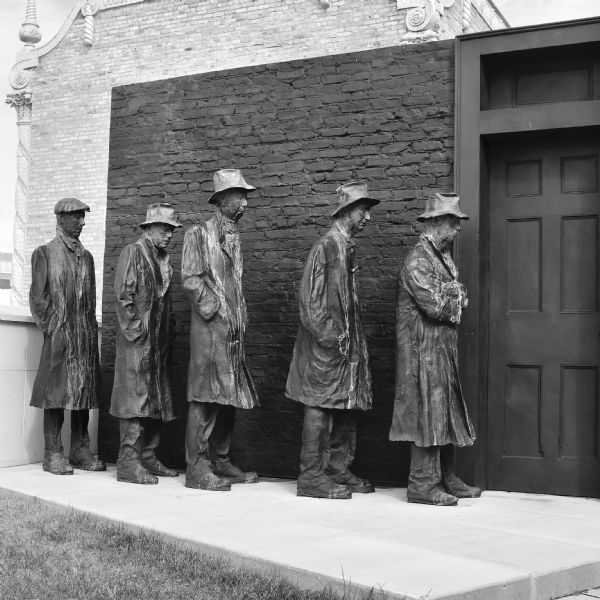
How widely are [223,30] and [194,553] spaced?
16618 mm

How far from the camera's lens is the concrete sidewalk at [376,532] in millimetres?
4820

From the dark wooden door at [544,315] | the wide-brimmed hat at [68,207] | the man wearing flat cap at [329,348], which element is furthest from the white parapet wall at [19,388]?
the dark wooden door at [544,315]

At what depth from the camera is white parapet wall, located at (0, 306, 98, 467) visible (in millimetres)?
9211

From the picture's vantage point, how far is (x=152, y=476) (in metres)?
8.21

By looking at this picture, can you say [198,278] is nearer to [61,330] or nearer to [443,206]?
[61,330]

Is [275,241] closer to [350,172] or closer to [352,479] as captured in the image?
[350,172]

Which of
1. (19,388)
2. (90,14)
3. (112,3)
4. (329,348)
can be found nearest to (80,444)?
(19,388)

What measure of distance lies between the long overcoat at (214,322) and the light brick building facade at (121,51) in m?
11.3

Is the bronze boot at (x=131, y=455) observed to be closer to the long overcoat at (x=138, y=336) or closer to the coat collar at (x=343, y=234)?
the long overcoat at (x=138, y=336)

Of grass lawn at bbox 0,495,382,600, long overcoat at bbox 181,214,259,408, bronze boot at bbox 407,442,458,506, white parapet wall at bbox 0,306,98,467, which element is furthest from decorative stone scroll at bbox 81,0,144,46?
grass lawn at bbox 0,495,382,600

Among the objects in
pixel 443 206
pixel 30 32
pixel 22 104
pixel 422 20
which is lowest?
pixel 443 206

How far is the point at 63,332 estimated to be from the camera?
8656 mm

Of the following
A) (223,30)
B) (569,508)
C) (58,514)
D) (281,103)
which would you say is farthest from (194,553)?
(223,30)

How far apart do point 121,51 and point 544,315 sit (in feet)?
52.8
